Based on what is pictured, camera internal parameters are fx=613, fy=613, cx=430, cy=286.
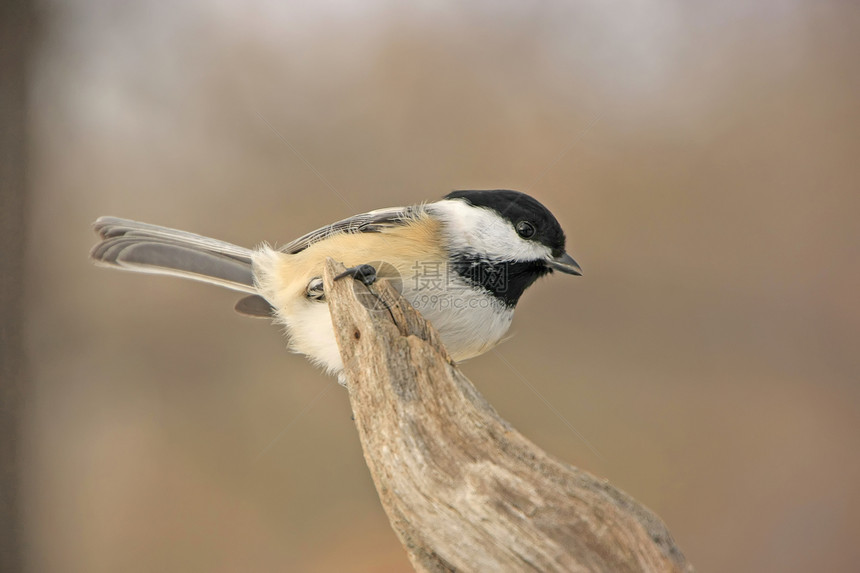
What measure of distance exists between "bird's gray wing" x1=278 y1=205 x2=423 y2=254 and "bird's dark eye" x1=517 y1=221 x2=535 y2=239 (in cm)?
21

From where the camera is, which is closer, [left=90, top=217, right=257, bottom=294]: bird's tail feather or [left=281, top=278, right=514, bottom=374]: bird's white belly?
[left=281, top=278, right=514, bottom=374]: bird's white belly

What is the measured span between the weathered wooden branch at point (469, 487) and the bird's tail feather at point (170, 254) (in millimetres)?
573

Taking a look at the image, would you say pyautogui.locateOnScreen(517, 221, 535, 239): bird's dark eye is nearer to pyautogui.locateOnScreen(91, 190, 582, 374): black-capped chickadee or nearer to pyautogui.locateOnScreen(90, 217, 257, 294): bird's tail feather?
pyautogui.locateOnScreen(91, 190, 582, 374): black-capped chickadee

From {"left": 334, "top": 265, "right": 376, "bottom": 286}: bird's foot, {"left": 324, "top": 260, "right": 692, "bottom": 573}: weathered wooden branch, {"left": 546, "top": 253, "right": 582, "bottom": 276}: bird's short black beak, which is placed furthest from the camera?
{"left": 546, "top": 253, "right": 582, "bottom": 276}: bird's short black beak

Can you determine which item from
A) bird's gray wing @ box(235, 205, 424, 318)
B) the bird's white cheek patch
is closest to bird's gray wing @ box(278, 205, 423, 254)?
bird's gray wing @ box(235, 205, 424, 318)

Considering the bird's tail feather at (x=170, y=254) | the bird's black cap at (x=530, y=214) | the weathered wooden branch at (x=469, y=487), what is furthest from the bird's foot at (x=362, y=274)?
the bird's tail feather at (x=170, y=254)

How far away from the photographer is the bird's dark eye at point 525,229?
3.76 ft

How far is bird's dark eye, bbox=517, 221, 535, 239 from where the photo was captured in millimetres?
1145

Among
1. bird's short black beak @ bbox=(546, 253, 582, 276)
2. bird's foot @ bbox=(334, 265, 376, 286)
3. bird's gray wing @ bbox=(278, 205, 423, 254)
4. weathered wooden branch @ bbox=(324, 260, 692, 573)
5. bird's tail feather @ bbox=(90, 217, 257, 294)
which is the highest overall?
bird's tail feather @ bbox=(90, 217, 257, 294)

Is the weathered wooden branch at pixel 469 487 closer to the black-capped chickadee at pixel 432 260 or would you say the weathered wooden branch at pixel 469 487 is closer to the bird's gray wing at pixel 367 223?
the black-capped chickadee at pixel 432 260

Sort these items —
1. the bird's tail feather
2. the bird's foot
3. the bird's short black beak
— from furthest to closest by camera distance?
the bird's tail feather, the bird's short black beak, the bird's foot

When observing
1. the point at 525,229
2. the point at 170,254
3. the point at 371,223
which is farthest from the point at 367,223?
the point at 170,254

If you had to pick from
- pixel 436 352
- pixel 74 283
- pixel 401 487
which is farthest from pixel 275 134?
pixel 401 487

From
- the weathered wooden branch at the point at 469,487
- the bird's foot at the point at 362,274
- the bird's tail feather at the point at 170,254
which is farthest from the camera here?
the bird's tail feather at the point at 170,254
